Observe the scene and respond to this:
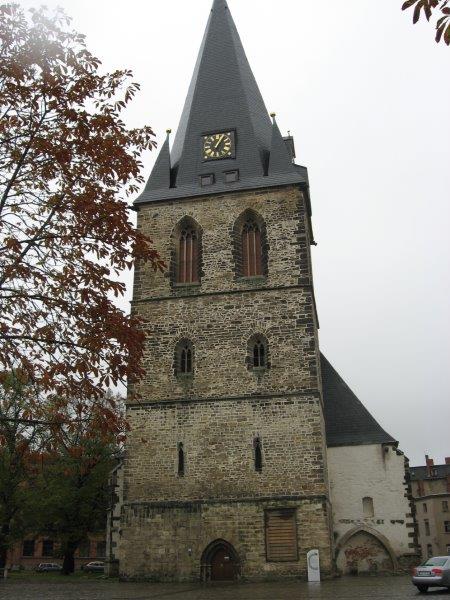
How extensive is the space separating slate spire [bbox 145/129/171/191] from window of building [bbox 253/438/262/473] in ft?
31.9

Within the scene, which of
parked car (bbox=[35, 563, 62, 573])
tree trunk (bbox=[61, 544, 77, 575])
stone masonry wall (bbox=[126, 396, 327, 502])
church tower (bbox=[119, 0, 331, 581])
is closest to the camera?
church tower (bbox=[119, 0, 331, 581])

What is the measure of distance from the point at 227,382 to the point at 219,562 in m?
5.09

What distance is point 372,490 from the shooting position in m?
21.4

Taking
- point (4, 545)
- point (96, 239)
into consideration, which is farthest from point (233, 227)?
point (4, 545)

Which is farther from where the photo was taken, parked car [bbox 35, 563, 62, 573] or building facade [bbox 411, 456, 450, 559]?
building facade [bbox 411, 456, 450, 559]

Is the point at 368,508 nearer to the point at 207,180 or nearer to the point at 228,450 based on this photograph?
the point at 228,450

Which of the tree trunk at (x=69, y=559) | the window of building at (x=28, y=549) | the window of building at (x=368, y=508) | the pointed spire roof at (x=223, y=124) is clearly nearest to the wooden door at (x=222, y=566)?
the window of building at (x=368, y=508)

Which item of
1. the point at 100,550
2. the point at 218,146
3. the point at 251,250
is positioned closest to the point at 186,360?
the point at 251,250

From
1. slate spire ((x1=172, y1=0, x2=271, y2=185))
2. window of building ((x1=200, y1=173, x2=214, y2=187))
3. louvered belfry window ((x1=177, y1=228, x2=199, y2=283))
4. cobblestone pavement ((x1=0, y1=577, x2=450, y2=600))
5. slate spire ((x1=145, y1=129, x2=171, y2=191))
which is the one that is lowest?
cobblestone pavement ((x1=0, y1=577, x2=450, y2=600))

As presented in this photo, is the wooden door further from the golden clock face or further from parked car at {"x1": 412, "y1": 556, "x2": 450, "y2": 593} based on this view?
the golden clock face

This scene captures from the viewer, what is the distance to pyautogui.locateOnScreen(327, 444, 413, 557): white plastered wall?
68.4 ft

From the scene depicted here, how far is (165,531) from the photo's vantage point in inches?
744

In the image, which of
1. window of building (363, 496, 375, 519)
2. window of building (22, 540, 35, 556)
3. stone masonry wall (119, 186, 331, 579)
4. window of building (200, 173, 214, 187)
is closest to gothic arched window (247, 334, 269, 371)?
stone masonry wall (119, 186, 331, 579)

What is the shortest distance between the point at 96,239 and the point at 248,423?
12736 mm
